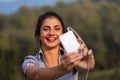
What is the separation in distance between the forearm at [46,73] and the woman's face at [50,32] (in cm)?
25

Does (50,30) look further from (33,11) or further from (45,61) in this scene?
(33,11)

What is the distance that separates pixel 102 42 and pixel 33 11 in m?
15.6

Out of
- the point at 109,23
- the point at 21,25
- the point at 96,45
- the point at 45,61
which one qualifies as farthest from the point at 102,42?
the point at 45,61

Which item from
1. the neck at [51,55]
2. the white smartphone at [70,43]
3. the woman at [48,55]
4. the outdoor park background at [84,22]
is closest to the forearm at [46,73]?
the woman at [48,55]

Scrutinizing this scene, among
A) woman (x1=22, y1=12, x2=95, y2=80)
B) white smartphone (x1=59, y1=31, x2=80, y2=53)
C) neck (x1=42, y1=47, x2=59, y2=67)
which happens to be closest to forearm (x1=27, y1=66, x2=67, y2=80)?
woman (x1=22, y1=12, x2=95, y2=80)

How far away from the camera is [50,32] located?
8.30 feet

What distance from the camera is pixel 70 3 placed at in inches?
2377

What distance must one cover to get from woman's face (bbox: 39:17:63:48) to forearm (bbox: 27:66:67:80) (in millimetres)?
246

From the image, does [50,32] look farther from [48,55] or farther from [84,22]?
[84,22]

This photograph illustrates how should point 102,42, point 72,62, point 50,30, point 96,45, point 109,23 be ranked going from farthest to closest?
point 109,23 < point 102,42 < point 96,45 < point 50,30 < point 72,62

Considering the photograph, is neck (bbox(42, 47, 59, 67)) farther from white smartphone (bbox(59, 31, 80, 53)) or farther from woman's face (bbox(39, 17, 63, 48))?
white smartphone (bbox(59, 31, 80, 53))

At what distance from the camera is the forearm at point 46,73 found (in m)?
2.14

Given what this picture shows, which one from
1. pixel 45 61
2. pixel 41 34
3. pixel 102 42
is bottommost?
pixel 102 42

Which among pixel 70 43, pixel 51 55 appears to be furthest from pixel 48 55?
pixel 70 43
